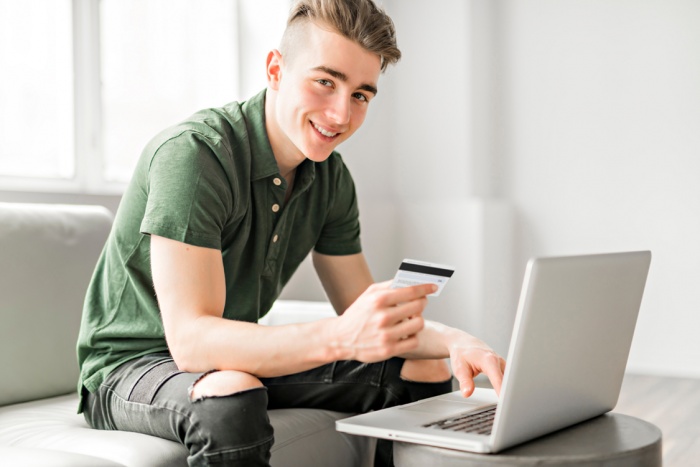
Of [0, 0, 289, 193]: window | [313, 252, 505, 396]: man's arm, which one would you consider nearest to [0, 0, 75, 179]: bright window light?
[0, 0, 289, 193]: window

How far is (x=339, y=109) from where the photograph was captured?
159cm

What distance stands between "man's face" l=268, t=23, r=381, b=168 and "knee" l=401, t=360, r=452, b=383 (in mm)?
474

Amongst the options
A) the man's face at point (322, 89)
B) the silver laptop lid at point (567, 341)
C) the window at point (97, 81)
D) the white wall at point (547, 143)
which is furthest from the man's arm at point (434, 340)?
the white wall at point (547, 143)

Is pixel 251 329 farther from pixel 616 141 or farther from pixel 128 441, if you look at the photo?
pixel 616 141

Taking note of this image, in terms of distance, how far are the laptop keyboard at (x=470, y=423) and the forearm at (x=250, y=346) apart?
0.20 metres

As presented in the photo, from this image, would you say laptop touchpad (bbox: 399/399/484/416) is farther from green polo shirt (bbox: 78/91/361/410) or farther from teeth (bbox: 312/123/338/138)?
teeth (bbox: 312/123/338/138)

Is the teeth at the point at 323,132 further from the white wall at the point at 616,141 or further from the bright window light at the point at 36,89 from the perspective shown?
the white wall at the point at 616,141

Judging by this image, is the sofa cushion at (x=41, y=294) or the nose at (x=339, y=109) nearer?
the nose at (x=339, y=109)

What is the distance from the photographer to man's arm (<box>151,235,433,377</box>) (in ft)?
3.77

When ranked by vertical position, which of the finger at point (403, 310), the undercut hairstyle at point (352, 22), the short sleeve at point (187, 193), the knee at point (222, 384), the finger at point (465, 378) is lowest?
the finger at point (465, 378)

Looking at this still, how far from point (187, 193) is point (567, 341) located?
69 cm

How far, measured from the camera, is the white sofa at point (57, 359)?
1.45 meters

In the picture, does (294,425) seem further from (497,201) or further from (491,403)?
(497,201)

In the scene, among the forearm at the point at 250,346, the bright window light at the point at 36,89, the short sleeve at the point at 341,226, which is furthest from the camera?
the bright window light at the point at 36,89
